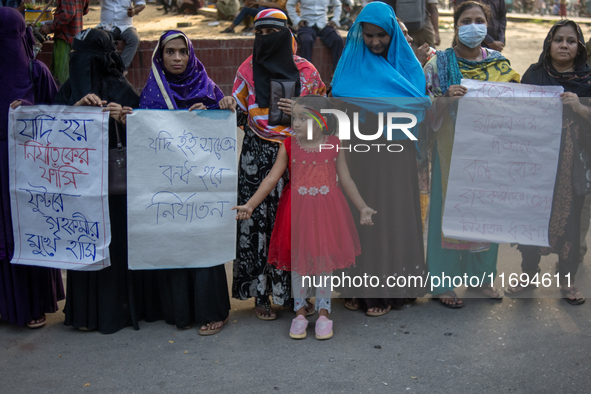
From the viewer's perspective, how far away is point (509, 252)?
484 cm

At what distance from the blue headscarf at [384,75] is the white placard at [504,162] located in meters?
0.32

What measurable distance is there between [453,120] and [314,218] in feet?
3.68

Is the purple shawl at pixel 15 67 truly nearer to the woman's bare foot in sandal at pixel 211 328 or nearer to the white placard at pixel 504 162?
the woman's bare foot in sandal at pixel 211 328

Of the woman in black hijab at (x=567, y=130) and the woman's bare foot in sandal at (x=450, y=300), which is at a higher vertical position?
the woman in black hijab at (x=567, y=130)

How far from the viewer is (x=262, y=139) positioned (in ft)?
11.9

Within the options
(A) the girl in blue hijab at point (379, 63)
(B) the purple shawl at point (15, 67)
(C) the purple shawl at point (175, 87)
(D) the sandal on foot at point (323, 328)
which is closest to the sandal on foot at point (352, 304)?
(D) the sandal on foot at point (323, 328)

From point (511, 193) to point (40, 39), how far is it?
616 cm

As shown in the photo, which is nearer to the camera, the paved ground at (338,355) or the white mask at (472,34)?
the paved ground at (338,355)

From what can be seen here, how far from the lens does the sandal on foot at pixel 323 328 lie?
11.5 feet

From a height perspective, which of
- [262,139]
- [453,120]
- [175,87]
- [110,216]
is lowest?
[110,216]

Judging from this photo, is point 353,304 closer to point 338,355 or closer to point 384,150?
point 338,355

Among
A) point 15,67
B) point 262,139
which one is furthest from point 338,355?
point 15,67

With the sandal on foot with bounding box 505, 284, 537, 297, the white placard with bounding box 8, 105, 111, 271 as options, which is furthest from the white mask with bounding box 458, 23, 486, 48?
the white placard with bounding box 8, 105, 111, 271

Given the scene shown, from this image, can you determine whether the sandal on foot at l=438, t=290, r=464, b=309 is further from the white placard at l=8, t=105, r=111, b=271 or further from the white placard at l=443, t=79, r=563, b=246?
the white placard at l=8, t=105, r=111, b=271
